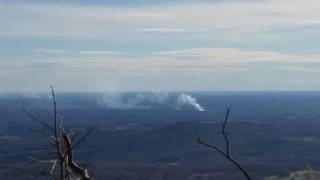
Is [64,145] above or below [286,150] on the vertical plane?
above

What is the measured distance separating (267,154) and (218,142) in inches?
938

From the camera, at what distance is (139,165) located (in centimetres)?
13712

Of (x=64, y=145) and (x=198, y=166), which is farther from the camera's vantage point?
(x=198, y=166)

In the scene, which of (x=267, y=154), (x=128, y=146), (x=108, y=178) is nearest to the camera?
(x=108, y=178)

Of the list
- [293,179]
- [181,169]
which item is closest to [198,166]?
[181,169]

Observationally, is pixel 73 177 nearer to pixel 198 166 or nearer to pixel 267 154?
pixel 198 166

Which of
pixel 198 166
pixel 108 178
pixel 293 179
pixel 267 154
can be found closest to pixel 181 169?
pixel 198 166

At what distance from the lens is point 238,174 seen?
121m

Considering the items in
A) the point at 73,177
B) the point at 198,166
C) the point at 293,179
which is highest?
the point at 73,177

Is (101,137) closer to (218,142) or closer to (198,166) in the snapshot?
(218,142)

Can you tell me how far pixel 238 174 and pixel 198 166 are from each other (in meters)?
18.1

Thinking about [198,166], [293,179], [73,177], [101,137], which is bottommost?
[101,137]

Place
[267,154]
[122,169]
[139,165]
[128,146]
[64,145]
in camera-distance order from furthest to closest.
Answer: [128,146] → [267,154] → [139,165] → [122,169] → [64,145]

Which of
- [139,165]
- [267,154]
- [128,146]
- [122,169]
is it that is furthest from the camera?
[128,146]
